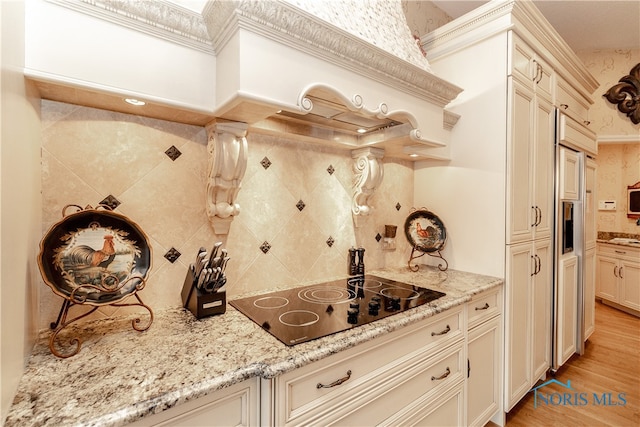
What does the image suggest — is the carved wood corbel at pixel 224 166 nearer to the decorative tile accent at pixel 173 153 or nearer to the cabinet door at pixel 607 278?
the decorative tile accent at pixel 173 153

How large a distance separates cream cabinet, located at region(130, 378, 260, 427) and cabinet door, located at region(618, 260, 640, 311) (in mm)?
4929

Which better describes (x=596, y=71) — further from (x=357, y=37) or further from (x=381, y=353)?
(x=381, y=353)

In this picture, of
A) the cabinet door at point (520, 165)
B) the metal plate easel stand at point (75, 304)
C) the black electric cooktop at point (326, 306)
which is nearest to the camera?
the metal plate easel stand at point (75, 304)

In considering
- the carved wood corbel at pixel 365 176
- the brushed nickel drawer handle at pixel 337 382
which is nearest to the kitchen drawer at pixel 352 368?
the brushed nickel drawer handle at pixel 337 382

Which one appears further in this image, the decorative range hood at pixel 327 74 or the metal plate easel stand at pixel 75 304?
the decorative range hood at pixel 327 74

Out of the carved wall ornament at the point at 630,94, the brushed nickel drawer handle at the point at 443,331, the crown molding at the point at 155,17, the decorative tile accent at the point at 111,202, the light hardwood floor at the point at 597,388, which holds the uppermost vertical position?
the carved wall ornament at the point at 630,94

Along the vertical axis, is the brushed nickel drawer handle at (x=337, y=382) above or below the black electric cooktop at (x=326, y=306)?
below

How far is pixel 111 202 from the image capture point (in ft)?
3.69

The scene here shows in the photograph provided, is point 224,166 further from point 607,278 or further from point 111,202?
point 607,278

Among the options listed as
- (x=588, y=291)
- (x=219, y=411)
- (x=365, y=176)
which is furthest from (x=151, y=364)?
(x=588, y=291)

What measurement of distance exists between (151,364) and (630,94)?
529 cm

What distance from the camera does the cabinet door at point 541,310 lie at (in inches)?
80.6

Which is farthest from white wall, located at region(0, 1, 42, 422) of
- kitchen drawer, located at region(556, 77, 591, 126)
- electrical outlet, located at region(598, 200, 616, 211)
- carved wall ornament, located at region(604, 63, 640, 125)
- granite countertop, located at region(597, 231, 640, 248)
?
electrical outlet, located at region(598, 200, 616, 211)

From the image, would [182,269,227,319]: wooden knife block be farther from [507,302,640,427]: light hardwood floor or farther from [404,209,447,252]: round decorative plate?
[507,302,640,427]: light hardwood floor
